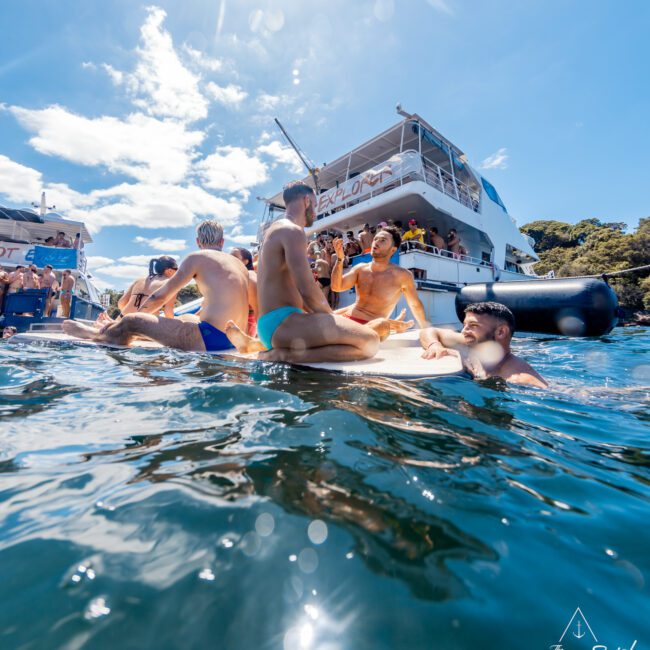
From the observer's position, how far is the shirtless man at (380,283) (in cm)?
398

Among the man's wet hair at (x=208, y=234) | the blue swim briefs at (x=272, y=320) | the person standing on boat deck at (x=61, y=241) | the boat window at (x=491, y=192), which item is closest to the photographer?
the blue swim briefs at (x=272, y=320)

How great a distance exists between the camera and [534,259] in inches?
619

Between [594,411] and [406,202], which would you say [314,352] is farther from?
[406,202]

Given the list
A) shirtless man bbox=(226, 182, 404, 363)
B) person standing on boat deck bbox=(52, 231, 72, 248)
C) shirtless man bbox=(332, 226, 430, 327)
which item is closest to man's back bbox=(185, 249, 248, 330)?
shirtless man bbox=(226, 182, 404, 363)

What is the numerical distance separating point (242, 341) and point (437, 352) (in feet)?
5.29

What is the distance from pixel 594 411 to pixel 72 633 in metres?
2.18

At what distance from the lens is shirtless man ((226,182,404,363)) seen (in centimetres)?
232

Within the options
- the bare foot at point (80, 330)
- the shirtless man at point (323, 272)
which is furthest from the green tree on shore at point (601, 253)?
→ the bare foot at point (80, 330)

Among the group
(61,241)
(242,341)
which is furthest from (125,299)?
(61,241)

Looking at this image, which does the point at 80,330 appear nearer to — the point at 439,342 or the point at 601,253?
the point at 439,342

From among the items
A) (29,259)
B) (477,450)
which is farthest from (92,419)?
(29,259)

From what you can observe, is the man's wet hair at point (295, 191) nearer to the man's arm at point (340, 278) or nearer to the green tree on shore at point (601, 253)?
the man's arm at point (340, 278)

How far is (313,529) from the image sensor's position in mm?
652

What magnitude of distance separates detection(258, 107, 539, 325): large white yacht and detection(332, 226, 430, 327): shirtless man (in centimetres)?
257
